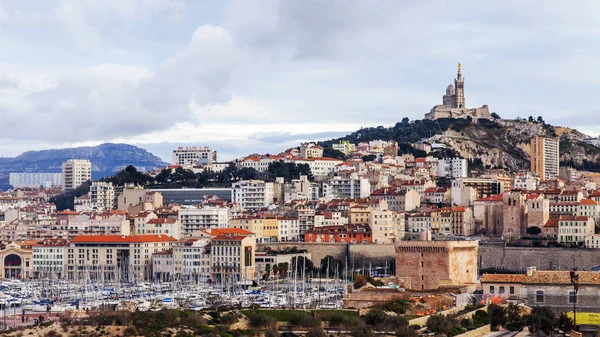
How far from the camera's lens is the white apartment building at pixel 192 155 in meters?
130

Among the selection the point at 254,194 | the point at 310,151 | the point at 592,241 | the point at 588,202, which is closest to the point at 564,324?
the point at 592,241

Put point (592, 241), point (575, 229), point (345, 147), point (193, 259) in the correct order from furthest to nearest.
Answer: point (345, 147) → point (575, 229) → point (193, 259) → point (592, 241)

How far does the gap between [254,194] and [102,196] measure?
49.2 ft

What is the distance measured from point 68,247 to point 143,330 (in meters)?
43.3

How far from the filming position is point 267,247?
8381 centimetres

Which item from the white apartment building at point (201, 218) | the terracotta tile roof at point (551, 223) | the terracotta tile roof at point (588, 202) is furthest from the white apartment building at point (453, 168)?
the white apartment building at point (201, 218)

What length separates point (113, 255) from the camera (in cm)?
8188

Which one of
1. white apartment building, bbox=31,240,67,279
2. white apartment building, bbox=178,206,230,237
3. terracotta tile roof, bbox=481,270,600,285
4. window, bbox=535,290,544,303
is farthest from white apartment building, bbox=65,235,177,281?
window, bbox=535,290,544,303

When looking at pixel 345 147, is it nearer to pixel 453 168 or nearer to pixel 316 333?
pixel 453 168

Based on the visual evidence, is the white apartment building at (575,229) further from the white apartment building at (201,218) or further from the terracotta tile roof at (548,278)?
the terracotta tile roof at (548,278)

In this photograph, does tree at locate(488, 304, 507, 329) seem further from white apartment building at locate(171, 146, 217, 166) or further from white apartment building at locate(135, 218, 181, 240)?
white apartment building at locate(171, 146, 217, 166)

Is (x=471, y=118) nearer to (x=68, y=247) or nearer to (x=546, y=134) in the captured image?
(x=546, y=134)

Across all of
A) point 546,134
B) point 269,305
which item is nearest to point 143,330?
point 269,305

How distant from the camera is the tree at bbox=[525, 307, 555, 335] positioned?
41.8 meters
